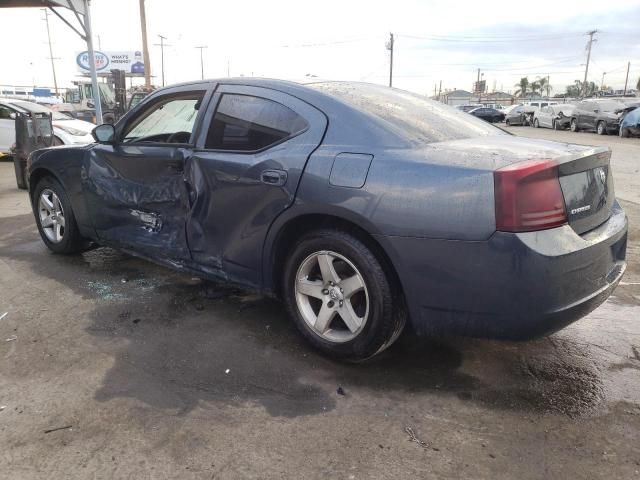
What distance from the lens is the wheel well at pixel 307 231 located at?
2.74m

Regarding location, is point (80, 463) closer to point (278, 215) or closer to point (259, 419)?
point (259, 419)

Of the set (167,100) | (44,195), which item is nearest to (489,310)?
(167,100)

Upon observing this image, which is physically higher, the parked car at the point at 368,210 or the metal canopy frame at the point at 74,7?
the metal canopy frame at the point at 74,7

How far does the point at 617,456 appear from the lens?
88.6 inches

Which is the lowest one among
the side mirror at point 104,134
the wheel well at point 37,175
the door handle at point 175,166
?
the wheel well at point 37,175

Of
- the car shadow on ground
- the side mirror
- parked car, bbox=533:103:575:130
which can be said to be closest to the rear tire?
parked car, bbox=533:103:575:130

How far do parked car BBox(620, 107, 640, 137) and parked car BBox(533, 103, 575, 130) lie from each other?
16.6ft

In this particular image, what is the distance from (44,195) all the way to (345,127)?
3.48 metres

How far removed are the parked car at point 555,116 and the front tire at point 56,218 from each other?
26465 millimetres

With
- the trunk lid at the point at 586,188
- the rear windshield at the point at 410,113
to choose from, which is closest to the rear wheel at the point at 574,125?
the rear windshield at the point at 410,113

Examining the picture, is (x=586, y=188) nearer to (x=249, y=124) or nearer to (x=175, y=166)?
(x=249, y=124)

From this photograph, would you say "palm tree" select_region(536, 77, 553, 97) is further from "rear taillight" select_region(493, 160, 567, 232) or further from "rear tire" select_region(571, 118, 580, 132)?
"rear taillight" select_region(493, 160, 567, 232)

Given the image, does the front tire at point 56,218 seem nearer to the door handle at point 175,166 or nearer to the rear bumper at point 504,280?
the door handle at point 175,166

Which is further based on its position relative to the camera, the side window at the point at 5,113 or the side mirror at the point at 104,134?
the side window at the point at 5,113
